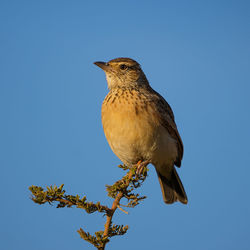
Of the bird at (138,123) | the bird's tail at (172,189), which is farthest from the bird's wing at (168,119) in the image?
the bird's tail at (172,189)

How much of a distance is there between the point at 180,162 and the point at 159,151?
3.29 ft

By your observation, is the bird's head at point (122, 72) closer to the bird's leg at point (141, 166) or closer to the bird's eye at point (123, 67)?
the bird's eye at point (123, 67)

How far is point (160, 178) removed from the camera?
731 cm

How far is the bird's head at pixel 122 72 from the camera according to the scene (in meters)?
6.71

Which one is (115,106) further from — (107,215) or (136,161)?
(107,215)

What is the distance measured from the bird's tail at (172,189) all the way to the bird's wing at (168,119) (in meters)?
0.44

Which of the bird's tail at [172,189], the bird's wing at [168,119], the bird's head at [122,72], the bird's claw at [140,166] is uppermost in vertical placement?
the bird's head at [122,72]

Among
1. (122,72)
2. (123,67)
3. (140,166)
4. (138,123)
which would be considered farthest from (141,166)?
(123,67)

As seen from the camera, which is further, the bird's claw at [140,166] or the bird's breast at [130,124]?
the bird's breast at [130,124]

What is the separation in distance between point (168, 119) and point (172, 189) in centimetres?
168

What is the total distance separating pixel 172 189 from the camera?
7.32 meters

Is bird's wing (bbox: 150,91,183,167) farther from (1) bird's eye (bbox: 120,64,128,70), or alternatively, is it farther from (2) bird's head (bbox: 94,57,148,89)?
(1) bird's eye (bbox: 120,64,128,70)

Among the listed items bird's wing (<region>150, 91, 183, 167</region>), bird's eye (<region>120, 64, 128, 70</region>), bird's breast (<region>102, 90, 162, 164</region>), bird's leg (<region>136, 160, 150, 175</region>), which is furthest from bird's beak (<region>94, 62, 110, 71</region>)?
bird's leg (<region>136, 160, 150, 175</region>)

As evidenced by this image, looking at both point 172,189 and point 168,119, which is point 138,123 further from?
point 172,189
